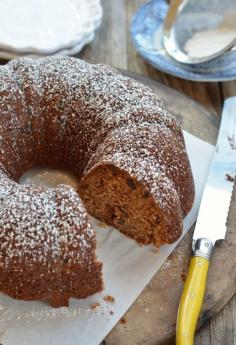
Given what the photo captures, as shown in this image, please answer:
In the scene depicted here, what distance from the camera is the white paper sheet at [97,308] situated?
1338 millimetres

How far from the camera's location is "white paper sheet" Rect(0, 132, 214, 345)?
1338mm

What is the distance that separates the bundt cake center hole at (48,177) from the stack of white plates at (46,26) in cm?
62

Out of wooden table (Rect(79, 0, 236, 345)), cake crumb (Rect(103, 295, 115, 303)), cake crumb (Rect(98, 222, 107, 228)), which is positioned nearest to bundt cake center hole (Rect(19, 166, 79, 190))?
cake crumb (Rect(98, 222, 107, 228))

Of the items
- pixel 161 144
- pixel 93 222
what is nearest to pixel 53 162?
pixel 93 222

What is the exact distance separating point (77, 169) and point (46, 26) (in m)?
0.83

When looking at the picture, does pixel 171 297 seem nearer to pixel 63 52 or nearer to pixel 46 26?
pixel 63 52

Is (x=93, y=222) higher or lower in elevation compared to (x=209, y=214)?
lower

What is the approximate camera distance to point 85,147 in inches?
67.0

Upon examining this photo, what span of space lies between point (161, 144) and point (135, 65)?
2.86ft

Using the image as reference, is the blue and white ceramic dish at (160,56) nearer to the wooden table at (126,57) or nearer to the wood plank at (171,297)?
the wooden table at (126,57)

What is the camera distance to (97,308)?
1.40 metres

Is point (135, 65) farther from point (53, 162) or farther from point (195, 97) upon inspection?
point (53, 162)

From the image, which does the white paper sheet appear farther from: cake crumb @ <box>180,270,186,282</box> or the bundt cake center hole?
the bundt cake center hole

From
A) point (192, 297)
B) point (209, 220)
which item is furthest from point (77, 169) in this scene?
point (192, 297)
